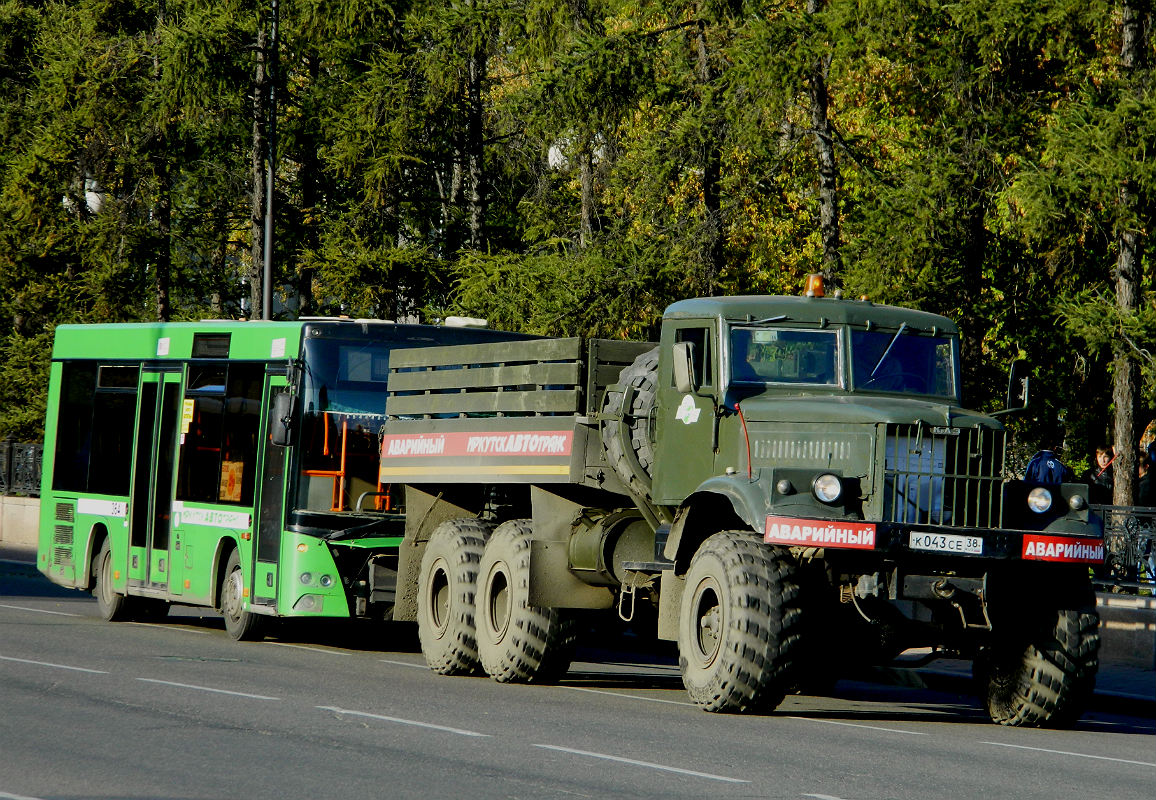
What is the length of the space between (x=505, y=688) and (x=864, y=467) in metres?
3.65

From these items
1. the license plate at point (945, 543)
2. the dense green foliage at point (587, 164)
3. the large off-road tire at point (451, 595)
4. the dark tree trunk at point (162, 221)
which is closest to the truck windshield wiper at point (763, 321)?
the license plate at point (945, 543)

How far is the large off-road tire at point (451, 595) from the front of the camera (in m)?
15.6

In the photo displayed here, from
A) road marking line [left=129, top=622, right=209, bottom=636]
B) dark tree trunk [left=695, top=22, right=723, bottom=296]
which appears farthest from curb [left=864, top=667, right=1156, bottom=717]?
dark tree trunk [left=695, top=22, right=723, bottom=296]

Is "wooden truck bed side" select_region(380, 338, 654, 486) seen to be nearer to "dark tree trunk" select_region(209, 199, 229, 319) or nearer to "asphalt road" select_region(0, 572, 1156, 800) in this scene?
"asphalt road" select_region(0, 572, 1156, 800)

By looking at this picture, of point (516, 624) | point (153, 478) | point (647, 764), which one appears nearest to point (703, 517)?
point (516, 624)

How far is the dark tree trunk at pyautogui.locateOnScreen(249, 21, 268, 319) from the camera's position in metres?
35.5

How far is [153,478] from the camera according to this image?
19.4m

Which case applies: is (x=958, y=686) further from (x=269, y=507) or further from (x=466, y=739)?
(x=466, y=739)

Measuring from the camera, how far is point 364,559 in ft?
56.3

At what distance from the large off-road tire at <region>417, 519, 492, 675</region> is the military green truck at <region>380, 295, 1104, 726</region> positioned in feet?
0.08

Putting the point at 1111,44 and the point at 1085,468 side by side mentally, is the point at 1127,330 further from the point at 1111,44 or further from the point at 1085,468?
the point at 1085,468

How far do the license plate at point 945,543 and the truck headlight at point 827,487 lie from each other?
22.3 inches

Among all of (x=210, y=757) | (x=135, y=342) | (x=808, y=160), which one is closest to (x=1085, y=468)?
(x=808, y=160)

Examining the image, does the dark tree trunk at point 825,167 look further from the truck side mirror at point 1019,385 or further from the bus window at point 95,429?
the truck side mirror at point 1019,385
